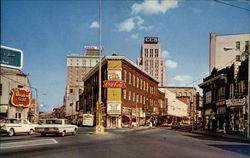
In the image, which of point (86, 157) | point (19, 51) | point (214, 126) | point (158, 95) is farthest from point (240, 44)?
A: point (19, 51)

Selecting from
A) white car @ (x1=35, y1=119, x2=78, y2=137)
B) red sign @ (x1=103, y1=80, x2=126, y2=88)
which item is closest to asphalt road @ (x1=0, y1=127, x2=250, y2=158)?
white car @ (x1=35, y1=119, x2=78, y2=137)

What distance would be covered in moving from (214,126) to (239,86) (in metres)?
12.2

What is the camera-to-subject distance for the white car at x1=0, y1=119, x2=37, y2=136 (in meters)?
23.5

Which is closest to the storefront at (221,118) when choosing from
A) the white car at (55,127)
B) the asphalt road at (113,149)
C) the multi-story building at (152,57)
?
the asphalt road at (113,149)

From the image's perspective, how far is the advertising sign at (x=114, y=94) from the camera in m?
61.3

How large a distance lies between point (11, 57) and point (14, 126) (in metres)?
22.7

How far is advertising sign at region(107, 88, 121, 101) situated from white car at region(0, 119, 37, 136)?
34.8 m

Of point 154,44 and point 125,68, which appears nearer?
point 125,68

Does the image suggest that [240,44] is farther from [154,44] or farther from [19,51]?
[154,44]

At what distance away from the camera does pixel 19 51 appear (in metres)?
3.63

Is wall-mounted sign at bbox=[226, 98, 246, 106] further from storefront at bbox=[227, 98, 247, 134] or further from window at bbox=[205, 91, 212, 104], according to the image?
window at bbox=[205, 91, 212, 104]

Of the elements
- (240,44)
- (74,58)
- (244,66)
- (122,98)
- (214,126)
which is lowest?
(214,126)

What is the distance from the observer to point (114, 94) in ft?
201

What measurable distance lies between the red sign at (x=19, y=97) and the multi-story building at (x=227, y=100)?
2809 cm
